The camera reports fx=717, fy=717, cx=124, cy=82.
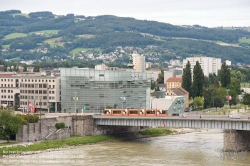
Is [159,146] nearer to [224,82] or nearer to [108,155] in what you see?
[108,155]

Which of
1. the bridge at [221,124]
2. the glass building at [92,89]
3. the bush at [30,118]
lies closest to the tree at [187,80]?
the glass building at [92,89]

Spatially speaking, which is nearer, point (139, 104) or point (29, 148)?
point (29, 148)

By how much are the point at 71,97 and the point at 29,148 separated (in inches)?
1283

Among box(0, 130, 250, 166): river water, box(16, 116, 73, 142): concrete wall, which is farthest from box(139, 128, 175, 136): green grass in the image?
box(16, 116, 73, 142): concrete wall

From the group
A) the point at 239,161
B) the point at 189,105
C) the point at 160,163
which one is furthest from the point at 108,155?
the point at 189,105

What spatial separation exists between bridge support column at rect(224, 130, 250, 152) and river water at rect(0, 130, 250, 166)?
128 cm

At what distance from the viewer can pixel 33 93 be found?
121750 mm

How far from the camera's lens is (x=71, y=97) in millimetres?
115750

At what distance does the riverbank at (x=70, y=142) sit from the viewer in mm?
81562

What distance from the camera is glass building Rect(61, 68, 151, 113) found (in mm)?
114938

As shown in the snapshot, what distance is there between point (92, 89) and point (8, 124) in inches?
1157

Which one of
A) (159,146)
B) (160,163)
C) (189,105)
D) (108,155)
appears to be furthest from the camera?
(189,105)

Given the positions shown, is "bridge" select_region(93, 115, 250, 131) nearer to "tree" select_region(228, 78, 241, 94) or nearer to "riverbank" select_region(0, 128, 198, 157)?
"riverbank" select_region(0, 128, 198, 157)

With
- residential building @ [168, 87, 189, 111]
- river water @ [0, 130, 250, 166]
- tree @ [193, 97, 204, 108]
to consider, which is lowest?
river water @ [0, 130, 250, 166]
